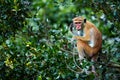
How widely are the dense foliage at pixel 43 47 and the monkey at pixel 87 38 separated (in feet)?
0.51

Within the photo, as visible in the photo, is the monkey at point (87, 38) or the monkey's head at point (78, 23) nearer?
the monkey at point (87, 38)

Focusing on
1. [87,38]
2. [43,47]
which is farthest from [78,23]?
[43,47]

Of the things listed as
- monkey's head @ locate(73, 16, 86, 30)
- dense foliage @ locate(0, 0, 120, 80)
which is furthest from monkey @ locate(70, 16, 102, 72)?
dense foliage @ locate(0, 0, 120, 80)

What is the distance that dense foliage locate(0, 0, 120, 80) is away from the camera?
7.64m

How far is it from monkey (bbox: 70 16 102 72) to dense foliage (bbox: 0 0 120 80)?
0.51ft

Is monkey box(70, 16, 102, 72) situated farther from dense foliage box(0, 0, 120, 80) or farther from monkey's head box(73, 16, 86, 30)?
dense foliage box(0, 0, 120, 80)

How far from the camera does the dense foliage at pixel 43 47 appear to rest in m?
7.64

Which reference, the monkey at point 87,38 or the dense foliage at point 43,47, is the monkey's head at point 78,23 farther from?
the dense foliage at point 43,47

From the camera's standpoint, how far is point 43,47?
26.0 feet

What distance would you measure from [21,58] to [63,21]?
28.5 feet

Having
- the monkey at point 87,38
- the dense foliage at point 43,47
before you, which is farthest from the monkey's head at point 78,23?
the dense foliage at point 43,47

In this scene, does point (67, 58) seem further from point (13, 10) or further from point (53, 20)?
point (53, 20)

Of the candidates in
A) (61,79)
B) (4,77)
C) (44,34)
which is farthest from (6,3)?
(61,79)

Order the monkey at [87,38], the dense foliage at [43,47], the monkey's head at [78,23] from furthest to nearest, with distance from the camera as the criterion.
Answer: the monkey's head at [78,23]
the monkey at [87,38]
the dense foliage at [43,47]
